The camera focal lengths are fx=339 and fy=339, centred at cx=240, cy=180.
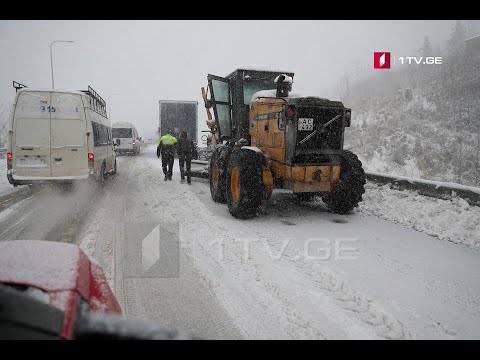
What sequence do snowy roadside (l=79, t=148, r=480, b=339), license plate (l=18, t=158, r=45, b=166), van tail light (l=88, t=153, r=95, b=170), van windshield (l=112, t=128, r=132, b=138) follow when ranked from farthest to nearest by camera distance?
van windshield (l=112, t=128, r=132, b=138) → van tail light (l=88, t=153, r=95, b=170) → license plate (l=18, t=158, r=45, b=166) → snowy roadside (l=79, t=148, r=480, b=339)

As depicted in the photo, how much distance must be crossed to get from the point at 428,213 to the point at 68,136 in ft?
26.6

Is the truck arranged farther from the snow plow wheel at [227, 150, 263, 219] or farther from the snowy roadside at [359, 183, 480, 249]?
the snowy roadside at [359, 183, 480, 249]

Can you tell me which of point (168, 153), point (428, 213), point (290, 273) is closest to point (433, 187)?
point (428, 213)

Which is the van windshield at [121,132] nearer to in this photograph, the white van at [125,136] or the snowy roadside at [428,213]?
the white van at [125,136]

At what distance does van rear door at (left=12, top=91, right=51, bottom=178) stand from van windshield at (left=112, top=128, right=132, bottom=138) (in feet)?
58.2

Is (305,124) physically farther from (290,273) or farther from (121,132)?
(121,132)

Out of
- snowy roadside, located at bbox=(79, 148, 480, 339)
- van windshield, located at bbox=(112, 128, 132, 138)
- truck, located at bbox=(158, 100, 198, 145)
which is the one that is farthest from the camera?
A: van windshield, located at bbox=(112, 128, 132, 138)

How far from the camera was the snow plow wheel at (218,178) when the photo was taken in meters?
7.90

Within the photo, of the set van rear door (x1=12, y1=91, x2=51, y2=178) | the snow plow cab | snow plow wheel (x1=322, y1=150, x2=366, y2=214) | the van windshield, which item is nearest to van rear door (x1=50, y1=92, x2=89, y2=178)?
van rear door (x1=12, y1=91, x2=51, y2=178)

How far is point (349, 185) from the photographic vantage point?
655 centimetres

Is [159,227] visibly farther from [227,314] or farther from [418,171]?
[418,171]

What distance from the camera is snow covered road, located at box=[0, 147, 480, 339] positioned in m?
3.00

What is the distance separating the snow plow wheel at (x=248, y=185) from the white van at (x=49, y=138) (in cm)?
437
